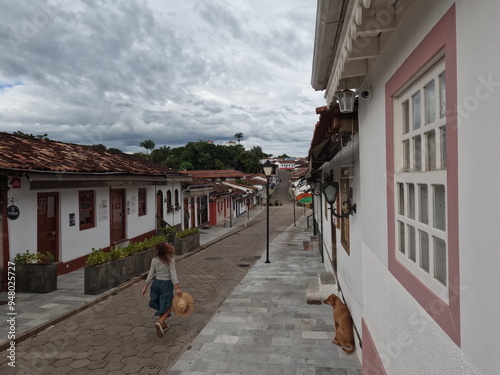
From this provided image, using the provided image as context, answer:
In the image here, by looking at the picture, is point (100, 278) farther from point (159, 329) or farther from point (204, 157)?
point (204, 157)

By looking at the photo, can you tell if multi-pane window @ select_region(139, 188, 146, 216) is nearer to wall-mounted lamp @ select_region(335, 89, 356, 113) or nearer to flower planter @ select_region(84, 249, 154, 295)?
flower planter @ select_region(84, 249, 154, 295)

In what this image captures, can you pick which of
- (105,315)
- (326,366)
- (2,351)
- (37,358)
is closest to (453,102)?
(326,366)

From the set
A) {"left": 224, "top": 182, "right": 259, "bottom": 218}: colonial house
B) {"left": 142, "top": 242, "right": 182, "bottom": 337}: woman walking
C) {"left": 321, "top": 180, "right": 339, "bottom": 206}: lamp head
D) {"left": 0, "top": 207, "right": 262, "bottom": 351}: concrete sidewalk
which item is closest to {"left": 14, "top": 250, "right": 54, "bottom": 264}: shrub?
{"left": 0, "top": 207, "right": 262, "bottom": 351}: concrete sidewalk

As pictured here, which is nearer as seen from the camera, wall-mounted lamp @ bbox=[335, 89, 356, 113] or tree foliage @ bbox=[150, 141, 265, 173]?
wall-mounted lamp @ bbox=[335, 89, 356, 113]

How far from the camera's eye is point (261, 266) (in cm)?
1191

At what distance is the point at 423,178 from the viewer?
85.7 inches

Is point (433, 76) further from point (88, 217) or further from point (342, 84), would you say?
point (88, 217)

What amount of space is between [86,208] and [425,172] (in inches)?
437

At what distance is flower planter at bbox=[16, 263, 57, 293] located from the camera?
789 cm

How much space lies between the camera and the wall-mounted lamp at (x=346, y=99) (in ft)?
12.2

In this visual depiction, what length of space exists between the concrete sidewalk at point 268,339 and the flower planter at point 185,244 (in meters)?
5.64

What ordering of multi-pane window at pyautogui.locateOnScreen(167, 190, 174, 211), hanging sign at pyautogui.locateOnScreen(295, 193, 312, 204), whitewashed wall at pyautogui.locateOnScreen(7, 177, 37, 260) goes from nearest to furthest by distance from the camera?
whitewashed wall at pyautogui.locateOnScreen(7, 177, 37, 260)
hanging sign at pyautogui.locateOnScreen(295, 193, 312, 204)
multi-pane window at pyautogui.locateOnScreen(167, 190, 174, 211)

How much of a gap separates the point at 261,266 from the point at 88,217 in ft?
19.0

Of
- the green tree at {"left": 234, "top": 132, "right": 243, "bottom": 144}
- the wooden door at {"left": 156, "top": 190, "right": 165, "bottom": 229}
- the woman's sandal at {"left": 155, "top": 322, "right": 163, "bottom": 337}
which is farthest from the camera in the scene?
the green tree at {"left": 234, "top": 132, "right": 243, "bottom": 144}
